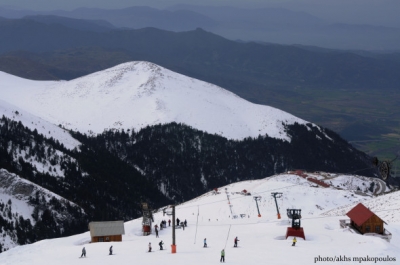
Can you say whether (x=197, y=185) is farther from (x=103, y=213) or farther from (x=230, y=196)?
(x=230, y=196)

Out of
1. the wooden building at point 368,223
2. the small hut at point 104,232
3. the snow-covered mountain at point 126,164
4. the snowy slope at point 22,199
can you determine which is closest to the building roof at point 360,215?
the wooden building at point 368,223

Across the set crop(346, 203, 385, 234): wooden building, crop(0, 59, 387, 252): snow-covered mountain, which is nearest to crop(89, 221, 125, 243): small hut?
crop(346, 203, 385, 234): wooden building

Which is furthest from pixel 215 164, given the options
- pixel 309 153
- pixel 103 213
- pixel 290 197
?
pixel 290 197

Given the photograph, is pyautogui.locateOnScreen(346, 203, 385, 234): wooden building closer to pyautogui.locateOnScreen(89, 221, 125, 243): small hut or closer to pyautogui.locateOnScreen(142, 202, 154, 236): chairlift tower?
pyautogui.locateOnScreen(142, 202, 154, 236): chairlift tower

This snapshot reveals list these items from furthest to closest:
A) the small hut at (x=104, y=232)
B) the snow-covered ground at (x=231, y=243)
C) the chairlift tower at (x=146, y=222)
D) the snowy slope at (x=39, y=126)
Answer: the snowy slope at (x=39, y=126) < the chairlift tower at (x=146, y=222) < the small hut at (x=104, y=232) < the snow-covered ground at (x=231, y=243)

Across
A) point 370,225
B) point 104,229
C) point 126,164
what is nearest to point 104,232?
point 104,229

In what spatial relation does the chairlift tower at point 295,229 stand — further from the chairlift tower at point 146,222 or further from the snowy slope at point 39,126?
the snowy slope at point 39,126
